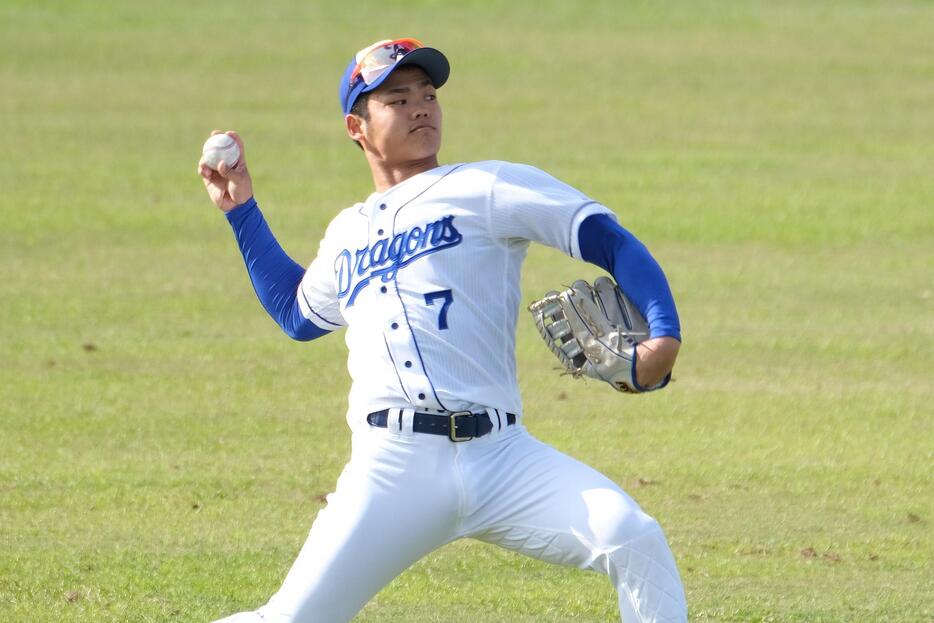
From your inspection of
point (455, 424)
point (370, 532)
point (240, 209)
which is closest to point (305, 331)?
point (240, 209)

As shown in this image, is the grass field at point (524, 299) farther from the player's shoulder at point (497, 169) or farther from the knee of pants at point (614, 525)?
the player's shoulder at point (497, 169)

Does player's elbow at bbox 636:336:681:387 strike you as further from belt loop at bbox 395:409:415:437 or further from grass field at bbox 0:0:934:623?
grass field at bbox 0:0:934:623

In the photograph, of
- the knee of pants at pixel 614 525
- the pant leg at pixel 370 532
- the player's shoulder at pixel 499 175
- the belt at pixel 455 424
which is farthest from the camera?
the player's shoulder at pixel 499 175

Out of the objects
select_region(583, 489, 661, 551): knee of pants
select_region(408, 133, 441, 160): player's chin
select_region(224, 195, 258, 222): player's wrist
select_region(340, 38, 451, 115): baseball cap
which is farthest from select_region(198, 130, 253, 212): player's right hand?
select_region(583, 489, 661, 551): knee of pants

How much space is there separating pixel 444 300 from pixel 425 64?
768 millimetres

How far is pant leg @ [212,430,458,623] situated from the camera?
15.7 feet

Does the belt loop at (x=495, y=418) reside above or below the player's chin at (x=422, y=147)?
below

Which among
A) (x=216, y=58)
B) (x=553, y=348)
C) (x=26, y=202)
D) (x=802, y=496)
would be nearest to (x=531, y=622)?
(x=553, y=348)

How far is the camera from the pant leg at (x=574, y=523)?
4695mm

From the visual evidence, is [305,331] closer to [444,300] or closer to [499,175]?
[444,300]

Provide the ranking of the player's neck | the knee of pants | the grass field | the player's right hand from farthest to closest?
1. the grass field
2. the player's right hand
3. the player's neck
4. the knee of pants

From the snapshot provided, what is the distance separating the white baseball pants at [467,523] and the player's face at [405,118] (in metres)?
0.89

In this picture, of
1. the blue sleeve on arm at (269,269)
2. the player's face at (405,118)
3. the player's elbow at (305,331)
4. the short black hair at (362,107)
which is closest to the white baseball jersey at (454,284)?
the player's face at (405,118)

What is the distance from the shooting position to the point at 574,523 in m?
4.73
